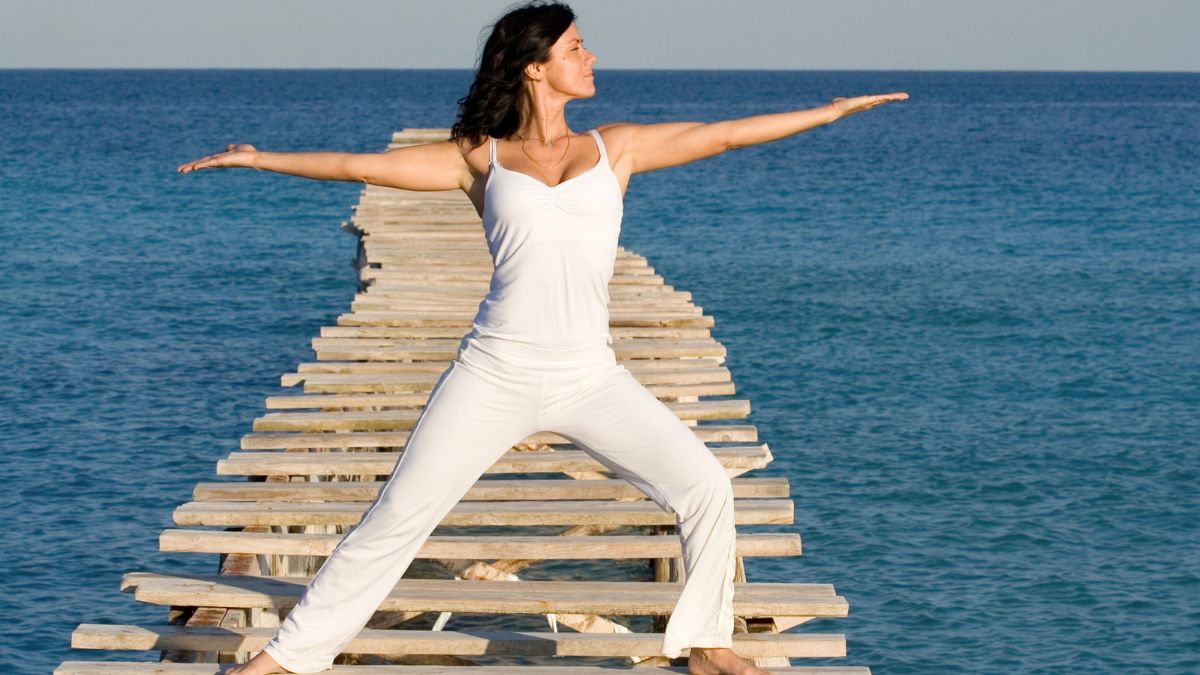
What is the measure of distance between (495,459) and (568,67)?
4.01 feet

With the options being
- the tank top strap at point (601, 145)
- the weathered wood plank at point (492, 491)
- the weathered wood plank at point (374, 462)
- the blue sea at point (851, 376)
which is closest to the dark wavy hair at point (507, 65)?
the tank top strap at point (601, 145)

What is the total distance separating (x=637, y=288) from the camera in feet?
46.8

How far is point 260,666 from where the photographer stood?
16.7 feet

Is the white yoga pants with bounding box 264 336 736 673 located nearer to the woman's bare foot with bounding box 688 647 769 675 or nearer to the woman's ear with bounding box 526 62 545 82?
the woman's bare foot with bounding box 688 647 769 675

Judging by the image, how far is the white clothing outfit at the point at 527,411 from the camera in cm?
494

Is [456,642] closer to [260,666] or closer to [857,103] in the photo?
[260,666]

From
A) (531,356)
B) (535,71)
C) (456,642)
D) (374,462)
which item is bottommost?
(456,642)

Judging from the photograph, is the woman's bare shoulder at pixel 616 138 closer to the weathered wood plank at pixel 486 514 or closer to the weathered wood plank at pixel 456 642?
the weathered wood plank at pixel 456 642

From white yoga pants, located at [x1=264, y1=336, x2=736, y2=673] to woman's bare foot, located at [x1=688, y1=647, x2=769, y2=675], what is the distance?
0.77 feet

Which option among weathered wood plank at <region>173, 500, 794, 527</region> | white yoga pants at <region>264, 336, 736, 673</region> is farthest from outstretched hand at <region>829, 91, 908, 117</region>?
weathered wood plank at <region>173, 500, 794, 527</region>

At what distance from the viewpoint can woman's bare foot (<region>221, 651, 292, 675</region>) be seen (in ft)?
16.6

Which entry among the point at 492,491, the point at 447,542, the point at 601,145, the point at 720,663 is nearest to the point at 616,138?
the point at 601,145

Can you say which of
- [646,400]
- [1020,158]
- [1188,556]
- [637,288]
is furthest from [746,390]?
[1020,158]

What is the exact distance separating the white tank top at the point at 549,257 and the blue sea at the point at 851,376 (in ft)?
20.1
